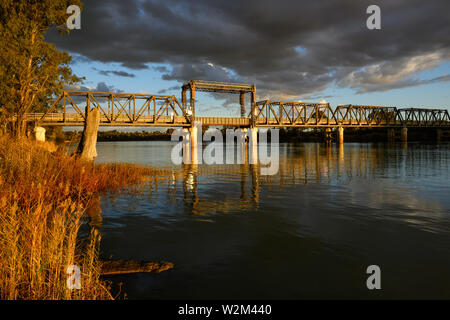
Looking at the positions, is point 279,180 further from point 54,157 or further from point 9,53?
point 9,53

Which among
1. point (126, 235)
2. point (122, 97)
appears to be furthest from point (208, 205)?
point (122, 97)

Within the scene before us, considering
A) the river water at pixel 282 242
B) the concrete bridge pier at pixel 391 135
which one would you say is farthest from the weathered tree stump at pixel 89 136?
the concrete bridge pier at pixel 391 135

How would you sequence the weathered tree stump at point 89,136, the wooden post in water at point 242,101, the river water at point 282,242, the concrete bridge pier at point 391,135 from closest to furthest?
the river water at point 282,242, the weathered tree stump at point 89,136, the wooden post in water at point 242,101, the concrete bridge pier at point 391,135

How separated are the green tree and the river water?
50.2ft

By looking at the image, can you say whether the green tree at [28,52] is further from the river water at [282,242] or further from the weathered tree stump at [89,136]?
the river water at [282,242]

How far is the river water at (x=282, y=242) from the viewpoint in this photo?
5246 millimetres

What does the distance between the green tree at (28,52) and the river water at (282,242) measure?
50.2 feet

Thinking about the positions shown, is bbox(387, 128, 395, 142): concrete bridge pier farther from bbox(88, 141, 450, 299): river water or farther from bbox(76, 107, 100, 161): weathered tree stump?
bbox(76, 107, 100, 161): weathered tree stump

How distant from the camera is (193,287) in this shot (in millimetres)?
5254

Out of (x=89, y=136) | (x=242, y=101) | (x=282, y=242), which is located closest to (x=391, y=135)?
(x=242, y=101)

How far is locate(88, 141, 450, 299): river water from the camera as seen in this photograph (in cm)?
525

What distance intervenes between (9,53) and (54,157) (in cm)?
1195

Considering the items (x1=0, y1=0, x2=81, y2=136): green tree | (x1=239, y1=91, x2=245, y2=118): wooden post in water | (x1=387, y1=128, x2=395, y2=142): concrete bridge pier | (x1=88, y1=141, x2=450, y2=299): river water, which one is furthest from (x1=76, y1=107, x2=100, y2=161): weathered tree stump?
(x1=387, y1=128, x2=395, y2=142): concrete bridge pier

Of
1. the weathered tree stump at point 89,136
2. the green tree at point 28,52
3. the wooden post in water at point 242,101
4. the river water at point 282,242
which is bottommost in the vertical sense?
the river water at point 282,242
